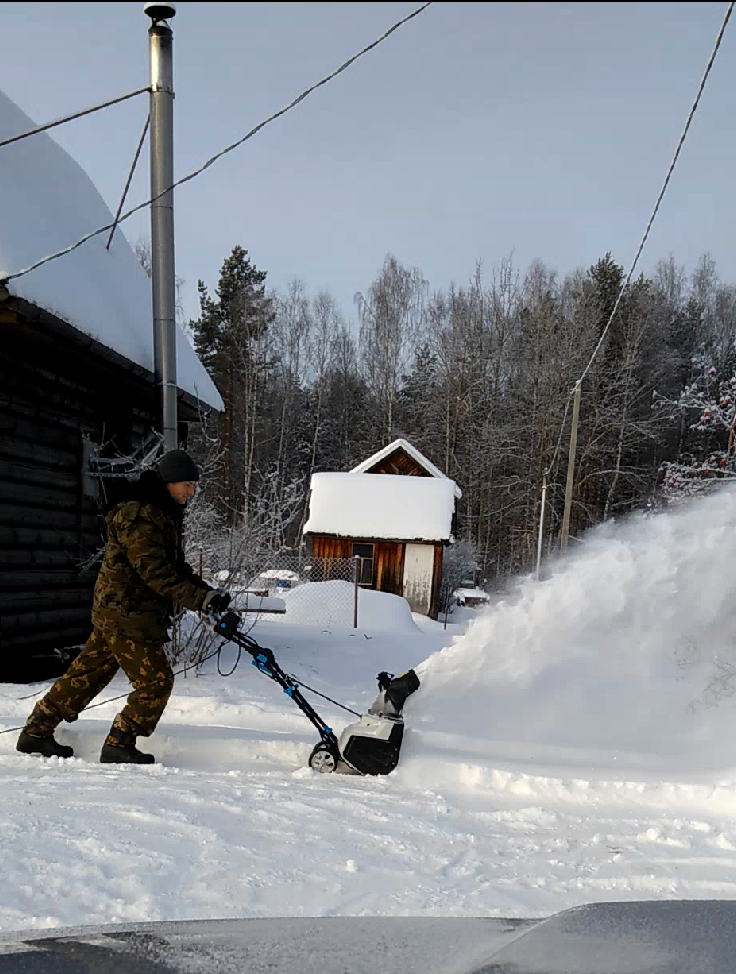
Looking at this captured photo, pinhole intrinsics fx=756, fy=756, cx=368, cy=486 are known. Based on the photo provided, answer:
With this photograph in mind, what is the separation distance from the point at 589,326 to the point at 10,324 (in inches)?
1160

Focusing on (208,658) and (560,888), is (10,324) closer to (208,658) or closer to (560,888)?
(208,658)

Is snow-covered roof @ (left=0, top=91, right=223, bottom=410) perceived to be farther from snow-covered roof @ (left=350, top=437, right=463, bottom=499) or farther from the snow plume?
snow-covered roof @ (left=350, top=437, right=463, bottom=499)

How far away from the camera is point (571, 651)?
520 cm

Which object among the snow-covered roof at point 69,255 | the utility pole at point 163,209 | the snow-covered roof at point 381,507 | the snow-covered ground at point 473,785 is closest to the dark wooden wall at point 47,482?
the snow-covered roof at point 69,255

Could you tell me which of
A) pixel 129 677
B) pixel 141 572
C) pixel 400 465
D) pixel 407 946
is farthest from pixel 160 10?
pixel 400 465

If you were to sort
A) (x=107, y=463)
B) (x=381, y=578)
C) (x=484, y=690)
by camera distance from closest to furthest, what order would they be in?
(x=484, y=690) → (x=107, y=463) → (x=381, y=578)

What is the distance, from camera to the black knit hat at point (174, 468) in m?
4.39

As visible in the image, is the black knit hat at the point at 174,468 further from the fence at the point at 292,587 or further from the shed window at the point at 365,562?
the shed window at the point at 365,562

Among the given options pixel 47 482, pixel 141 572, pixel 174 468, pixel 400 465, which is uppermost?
pixel 400 465

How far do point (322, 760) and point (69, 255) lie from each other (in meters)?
5.18

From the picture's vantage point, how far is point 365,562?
2470 cm

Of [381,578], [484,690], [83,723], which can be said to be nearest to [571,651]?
[484,690]

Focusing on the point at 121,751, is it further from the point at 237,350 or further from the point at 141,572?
the point at 237,350

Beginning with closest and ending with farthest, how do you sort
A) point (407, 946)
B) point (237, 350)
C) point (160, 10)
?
point (407, 946)
point (160, 10)
point (237, 350)
